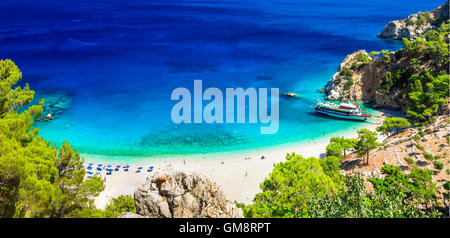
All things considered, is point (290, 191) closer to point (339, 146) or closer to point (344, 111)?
point (339, 146)

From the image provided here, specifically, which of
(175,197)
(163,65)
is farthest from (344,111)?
(163,65)

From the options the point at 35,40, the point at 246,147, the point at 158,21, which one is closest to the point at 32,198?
the point at 246,147

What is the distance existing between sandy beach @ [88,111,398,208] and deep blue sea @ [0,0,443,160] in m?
2.24

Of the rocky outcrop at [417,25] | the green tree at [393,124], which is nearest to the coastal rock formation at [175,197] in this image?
the green tree at [393,124]

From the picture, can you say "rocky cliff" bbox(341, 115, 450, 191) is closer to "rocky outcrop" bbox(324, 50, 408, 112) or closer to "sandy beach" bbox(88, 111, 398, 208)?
"sandy beach" bbox(88, 111, 398, 208)

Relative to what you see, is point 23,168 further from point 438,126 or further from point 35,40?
point 35,40

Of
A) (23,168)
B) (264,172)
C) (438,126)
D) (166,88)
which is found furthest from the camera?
(166,88)

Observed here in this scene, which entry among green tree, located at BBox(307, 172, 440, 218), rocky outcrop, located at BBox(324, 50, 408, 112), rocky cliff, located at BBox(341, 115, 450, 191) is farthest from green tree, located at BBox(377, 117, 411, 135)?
green tree, located at BBox(307, 172, 440, 218)

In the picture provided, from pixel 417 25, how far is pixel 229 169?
96.3m

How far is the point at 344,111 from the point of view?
45906mm

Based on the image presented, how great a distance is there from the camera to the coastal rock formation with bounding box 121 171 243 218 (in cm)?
1204

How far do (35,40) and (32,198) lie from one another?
108m
